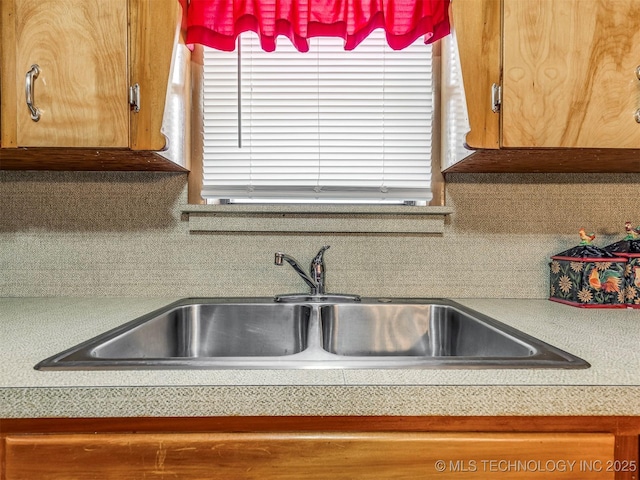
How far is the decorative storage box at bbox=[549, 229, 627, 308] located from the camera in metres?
1.14

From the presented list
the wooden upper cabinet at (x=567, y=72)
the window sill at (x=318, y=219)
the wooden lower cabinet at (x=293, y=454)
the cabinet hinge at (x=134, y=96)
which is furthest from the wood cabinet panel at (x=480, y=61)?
the cabinet hinge at (x=134, y=96)

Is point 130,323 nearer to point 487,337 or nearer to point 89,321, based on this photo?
point 89,321

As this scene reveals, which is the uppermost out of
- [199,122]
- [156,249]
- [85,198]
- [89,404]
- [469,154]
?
[199,122]

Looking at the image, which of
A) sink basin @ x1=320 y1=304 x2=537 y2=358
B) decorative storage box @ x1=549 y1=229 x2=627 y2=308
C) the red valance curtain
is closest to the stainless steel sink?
sink basin @ x1=320 y1=304 x2=537 y2=358

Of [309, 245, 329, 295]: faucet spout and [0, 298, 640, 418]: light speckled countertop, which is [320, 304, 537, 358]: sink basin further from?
[0, 298, 640, 418]: light speckled countertop

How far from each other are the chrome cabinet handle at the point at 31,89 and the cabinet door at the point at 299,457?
0.75 m

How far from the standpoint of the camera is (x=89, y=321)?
37.9 inches

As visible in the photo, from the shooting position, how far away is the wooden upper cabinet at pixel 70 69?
0.99m

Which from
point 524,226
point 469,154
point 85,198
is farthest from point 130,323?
point 524,226

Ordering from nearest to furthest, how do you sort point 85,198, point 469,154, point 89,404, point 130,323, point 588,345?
point 89,404 → point 588,345 → point 130,323 → point 469,154 → point 85,198

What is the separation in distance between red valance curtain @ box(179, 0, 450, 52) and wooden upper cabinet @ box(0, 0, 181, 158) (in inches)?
10.1

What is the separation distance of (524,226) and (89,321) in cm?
129

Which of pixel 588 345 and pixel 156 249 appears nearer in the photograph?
pixel 588 345

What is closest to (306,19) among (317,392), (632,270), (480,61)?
(480,61)
